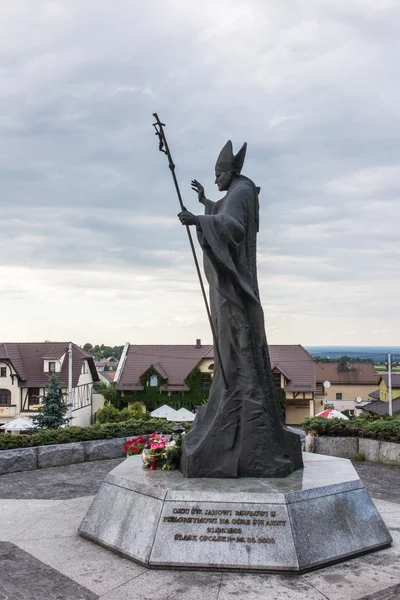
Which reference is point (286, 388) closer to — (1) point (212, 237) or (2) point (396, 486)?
(2) point (396, 486)

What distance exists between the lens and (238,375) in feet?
27.8

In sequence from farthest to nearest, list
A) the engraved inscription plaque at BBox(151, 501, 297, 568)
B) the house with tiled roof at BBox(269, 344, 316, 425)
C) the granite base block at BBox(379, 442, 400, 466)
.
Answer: the house with tiled roof at BBox(269, 344, 316, 425)
the granite base block at BBox(379, 442, 400, 466)
the engraved inscription plaque at BBox(151, 501, 297, 568)

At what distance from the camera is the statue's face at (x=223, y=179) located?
29.4 ft

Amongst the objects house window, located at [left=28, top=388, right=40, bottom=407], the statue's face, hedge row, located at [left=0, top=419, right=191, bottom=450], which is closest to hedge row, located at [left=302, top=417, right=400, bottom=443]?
hedge row, located at [left=0, top=419, right=191, bottom=450]

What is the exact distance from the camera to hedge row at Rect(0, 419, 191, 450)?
1360 centimetres

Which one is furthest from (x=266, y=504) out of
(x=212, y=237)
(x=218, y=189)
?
(x=218, y=189)

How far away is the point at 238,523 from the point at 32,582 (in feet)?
7.75

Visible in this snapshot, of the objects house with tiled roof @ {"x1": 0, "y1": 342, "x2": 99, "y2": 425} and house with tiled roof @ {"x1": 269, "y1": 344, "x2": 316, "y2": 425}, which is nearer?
house with tiled roof @ {"x1": 269, "y1": 344, "x2": 316, "y2": 425}

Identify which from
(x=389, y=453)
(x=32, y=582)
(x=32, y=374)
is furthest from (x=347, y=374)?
(x=32, y=582)

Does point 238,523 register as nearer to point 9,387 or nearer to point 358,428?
point 358,428

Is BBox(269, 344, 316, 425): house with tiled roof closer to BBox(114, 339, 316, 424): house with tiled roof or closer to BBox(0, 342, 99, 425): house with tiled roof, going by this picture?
BBox(114, 339, 316, 424): house with tiled roof

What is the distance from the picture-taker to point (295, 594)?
6.12 meters

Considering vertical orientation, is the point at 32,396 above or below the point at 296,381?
below

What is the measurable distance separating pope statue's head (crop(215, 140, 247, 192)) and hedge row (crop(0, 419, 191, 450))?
25.6 ft
